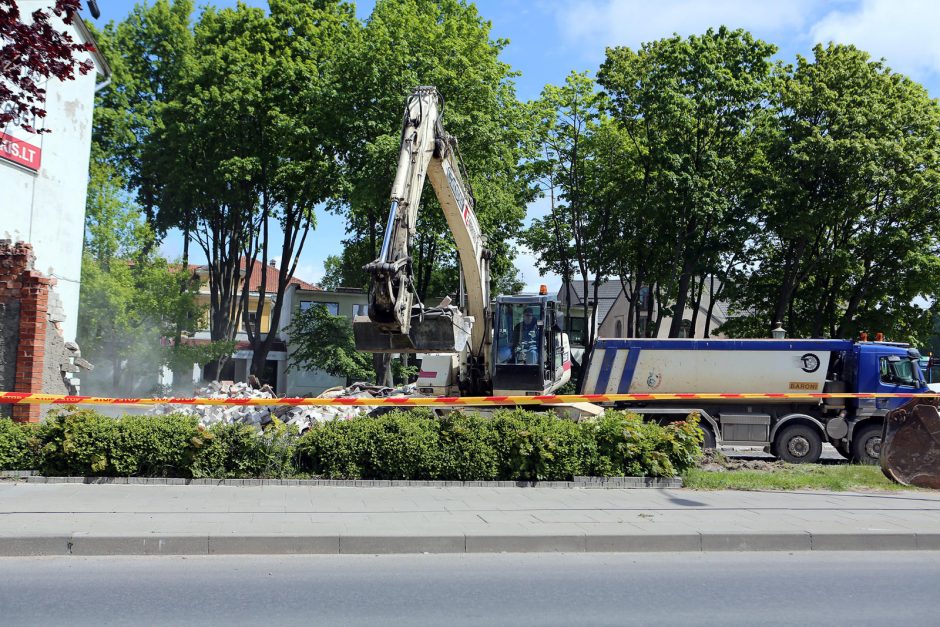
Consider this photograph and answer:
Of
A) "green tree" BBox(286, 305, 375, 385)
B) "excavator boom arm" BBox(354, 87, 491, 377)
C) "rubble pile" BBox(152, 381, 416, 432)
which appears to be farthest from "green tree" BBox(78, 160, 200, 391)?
"excavator boom arm" BBox(354, 87, 491, 377)

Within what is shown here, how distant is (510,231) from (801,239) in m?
11.9

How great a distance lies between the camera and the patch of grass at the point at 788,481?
1177 cm

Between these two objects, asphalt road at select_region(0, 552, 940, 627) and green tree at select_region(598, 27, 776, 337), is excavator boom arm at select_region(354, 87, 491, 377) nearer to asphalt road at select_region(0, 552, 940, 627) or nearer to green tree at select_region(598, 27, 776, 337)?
asphalt road at select_region(0, 552, 940, 627)

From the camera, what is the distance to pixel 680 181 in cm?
2966

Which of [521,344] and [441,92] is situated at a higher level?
[441,92]

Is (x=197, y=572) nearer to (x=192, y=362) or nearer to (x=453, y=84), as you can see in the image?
(x=453, y=84)

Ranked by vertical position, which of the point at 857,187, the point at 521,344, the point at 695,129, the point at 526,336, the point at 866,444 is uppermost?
the point at 695,129

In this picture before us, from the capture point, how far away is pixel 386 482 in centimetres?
1101

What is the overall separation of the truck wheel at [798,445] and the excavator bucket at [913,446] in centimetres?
525

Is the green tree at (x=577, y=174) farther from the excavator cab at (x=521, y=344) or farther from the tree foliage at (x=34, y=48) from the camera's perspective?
the tree foliage at (x=34, y=48)

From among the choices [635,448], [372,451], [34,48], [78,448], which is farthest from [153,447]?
[635,448]

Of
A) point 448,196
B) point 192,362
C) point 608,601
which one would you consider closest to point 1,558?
point 608,601

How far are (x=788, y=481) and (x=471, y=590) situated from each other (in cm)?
747

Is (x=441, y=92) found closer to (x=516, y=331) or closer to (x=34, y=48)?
(x=516, y=331)
